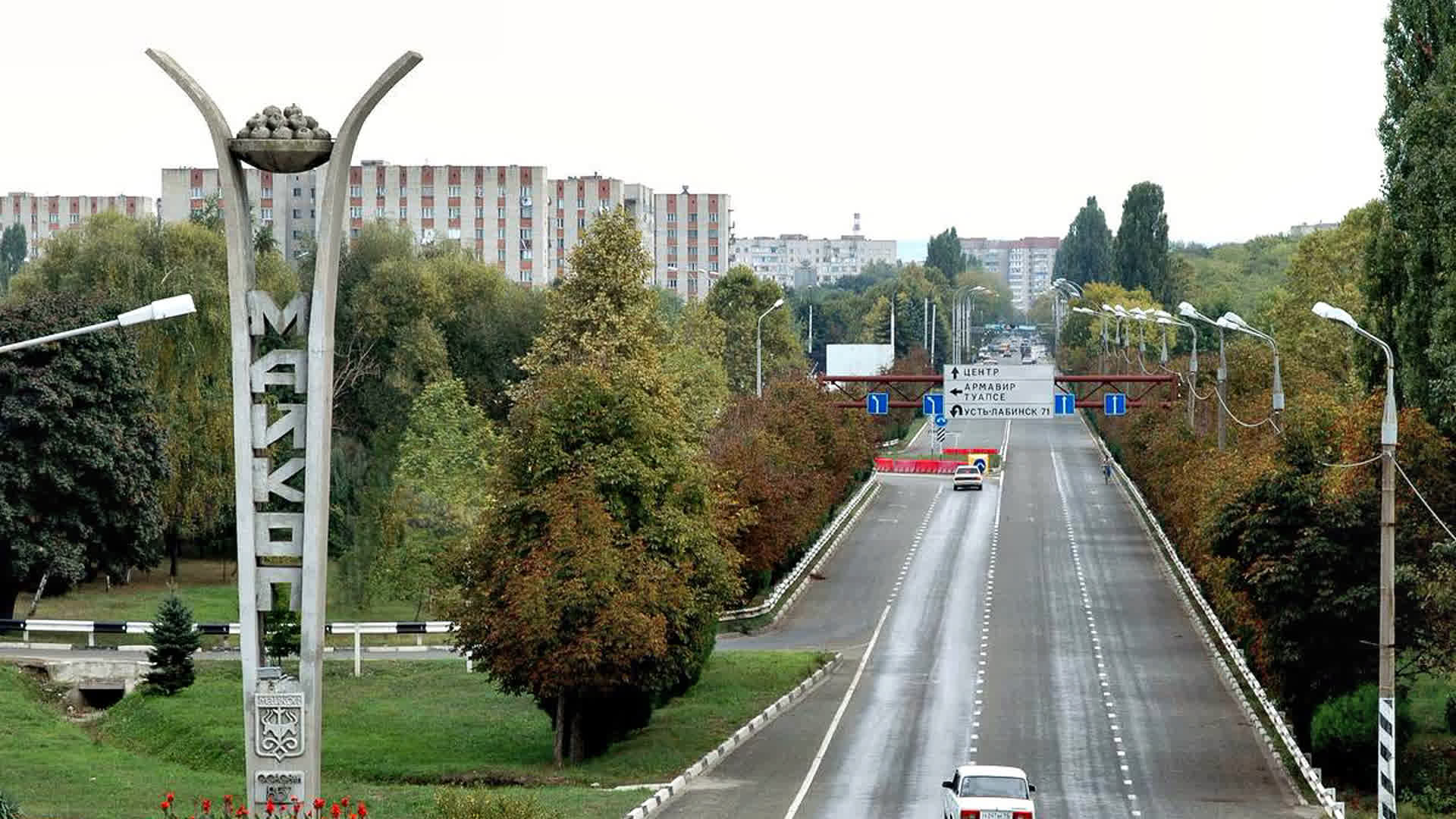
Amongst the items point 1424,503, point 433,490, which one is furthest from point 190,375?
point 1424,503

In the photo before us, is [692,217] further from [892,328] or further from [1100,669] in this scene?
Result: [1100,669]

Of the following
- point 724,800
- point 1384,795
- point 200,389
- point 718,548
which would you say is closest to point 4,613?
point 200,389

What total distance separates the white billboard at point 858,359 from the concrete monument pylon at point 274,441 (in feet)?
391

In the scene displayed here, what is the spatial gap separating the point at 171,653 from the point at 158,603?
42.3 feet

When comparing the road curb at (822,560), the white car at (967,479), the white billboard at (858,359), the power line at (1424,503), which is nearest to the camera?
the power line at (1424,503)

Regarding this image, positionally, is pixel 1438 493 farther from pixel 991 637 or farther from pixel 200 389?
pixel 200 389

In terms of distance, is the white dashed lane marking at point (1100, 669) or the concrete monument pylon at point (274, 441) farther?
the white dashed lane marking at point (1100, 669)

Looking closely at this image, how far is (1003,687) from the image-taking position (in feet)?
153

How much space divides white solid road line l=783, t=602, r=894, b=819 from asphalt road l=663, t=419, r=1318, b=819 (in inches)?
2.5

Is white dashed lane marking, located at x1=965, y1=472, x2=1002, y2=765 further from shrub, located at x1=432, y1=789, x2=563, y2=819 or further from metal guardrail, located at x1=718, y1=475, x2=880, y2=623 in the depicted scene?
shrub, located at x1=432, y1=789, x2=563, y2=819

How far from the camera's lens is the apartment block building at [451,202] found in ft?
455

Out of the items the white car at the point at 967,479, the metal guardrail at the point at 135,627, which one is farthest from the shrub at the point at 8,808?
the white car at the point at 967,479

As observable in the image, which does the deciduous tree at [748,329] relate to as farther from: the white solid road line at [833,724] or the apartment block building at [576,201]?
the white solid road line at [833,724]

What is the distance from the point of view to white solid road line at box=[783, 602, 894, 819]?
32.7 m
